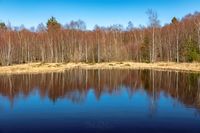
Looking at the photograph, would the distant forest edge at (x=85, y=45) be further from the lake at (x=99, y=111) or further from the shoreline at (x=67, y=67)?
the lake at (x=99, y=111)

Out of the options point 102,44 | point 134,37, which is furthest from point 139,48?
point 134,37

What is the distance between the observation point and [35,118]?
1623cm

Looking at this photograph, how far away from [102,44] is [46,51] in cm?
1914

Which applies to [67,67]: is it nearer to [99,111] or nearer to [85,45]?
[85,45]

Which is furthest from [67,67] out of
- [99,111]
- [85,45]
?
[99,111]

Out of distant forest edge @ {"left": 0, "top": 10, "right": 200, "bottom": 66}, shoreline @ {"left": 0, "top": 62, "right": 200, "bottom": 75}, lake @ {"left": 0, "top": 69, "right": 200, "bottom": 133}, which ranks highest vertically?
distant forest edge @ {"left": 0, "top": 10, "right": 200, "bottom": 66}

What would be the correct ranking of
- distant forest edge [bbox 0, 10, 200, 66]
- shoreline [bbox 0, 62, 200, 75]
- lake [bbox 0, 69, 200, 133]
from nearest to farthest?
lake [bbox 0, 69, 200, 133] → shoreline [bbox 0, 62, 200, 75] → distant forest edge [bbox 0, 10, 200, 66]

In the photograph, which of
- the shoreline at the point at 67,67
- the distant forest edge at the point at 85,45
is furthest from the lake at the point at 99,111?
the distant forest edge at the point at 85,45

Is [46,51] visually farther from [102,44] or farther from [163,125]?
[163,125]

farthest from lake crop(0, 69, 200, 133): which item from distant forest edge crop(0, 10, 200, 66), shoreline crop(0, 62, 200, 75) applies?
distant forest edge crop(0, 10, 200, 66)

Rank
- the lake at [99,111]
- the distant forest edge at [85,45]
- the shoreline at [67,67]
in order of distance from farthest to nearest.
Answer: the distant forest edge at [85,45]
the shoreline at [67,67]
the lake at [99,111]

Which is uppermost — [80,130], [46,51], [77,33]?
[77,33]

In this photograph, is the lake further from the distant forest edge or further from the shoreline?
the distant forest edge

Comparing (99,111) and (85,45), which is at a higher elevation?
(85,45)
